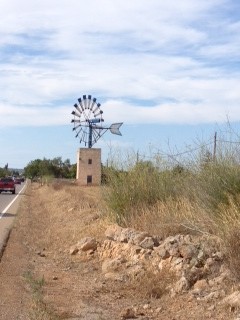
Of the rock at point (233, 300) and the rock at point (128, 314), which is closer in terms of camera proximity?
the rock at point (233, 300)

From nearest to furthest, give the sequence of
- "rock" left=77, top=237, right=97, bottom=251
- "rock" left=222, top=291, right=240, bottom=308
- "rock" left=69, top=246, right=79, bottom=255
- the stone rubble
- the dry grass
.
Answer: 1. "rock" left=222, top=291, right=240, bottom=308
2. the stone rubble
3. the dry grass
4. "rock" left=77, top=237, right=97, bottom=251
5. "rock" left=69, top=246, right=79, bottom=255

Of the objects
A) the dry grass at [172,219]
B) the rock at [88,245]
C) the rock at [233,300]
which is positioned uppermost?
the dry grass at [172,219]

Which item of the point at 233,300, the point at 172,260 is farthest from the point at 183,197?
the point at 233,300

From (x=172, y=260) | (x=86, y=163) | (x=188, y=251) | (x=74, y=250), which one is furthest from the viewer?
(x=86, y=163)

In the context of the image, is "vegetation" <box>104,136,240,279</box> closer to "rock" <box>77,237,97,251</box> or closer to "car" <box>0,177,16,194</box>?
"rock" <box>77,237,97,251</box>

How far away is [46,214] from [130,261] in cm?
2043

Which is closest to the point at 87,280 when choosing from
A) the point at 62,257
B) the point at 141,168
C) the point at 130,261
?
the point at 130,261

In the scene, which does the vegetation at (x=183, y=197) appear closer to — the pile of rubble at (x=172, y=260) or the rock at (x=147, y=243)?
the pile of rubble at (x=172, y=260)

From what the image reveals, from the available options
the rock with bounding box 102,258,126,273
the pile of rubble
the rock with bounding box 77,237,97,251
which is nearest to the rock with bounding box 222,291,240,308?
the pile of rubble

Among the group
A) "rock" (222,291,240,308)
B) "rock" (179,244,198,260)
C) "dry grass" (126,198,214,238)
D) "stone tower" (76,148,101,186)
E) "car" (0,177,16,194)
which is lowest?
"rock" (222,291,240,308)

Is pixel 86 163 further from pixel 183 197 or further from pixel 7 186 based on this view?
pixel 183 197

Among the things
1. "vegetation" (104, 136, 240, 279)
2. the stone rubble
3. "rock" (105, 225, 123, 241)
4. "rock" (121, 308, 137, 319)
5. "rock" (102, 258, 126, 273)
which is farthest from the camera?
"rock" (105, 225, 123, 241)

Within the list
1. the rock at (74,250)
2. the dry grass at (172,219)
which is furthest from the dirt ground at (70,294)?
the dry grass at (172,219)

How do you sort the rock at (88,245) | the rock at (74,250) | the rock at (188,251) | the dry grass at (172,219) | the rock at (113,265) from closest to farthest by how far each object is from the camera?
the rock at (188,251), the rock at (113,265), the dry grass at (172,219), the rock at (88,245), the rock at (74,250)
